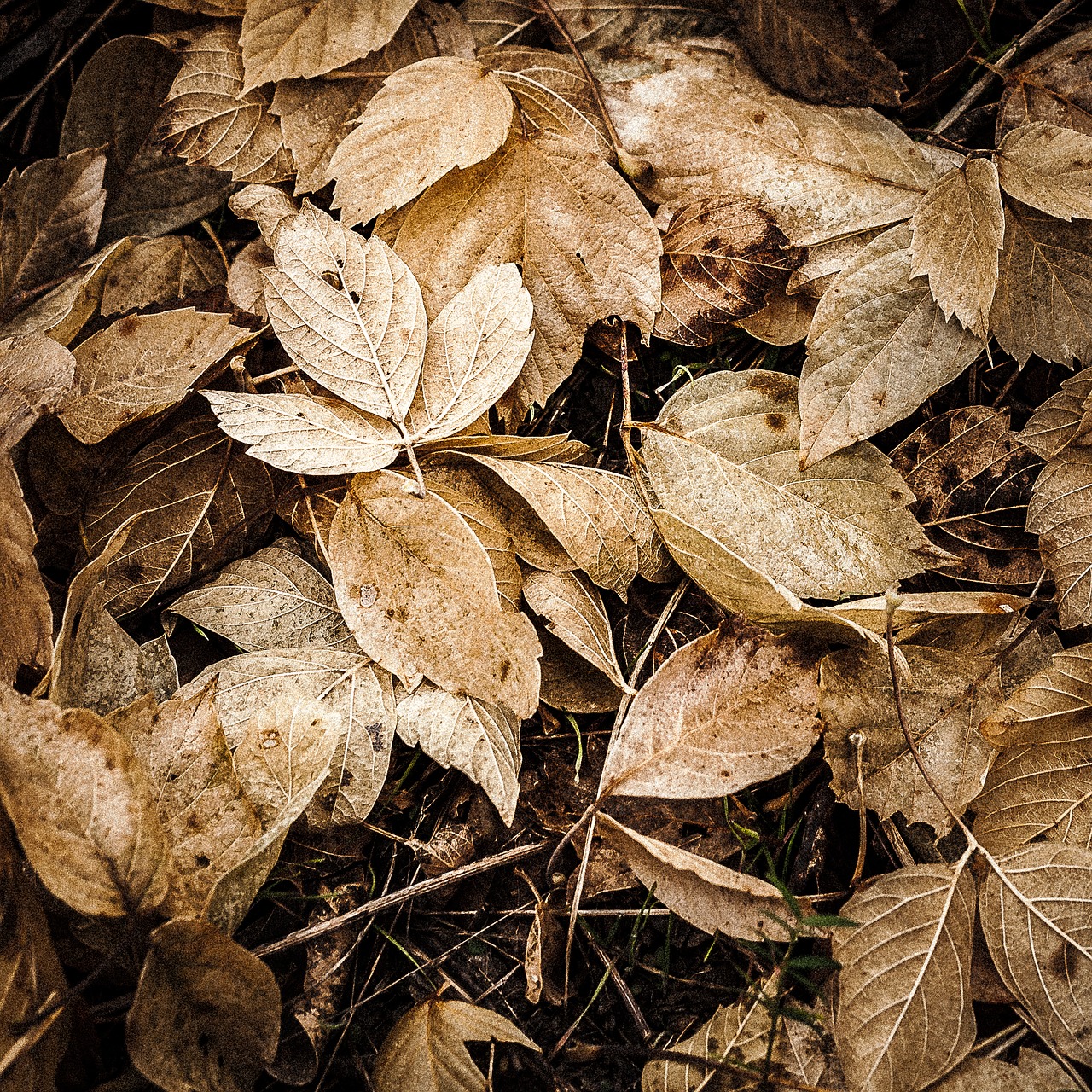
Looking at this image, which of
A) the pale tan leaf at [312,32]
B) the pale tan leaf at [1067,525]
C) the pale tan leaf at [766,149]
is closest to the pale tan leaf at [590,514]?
the pale tan leaf at [766,149]

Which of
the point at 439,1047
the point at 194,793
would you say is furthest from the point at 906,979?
the point at 194,793

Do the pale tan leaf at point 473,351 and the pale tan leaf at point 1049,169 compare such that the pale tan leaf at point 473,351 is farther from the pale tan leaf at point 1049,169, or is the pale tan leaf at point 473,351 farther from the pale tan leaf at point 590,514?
the pale tan leaf at point 1049,169

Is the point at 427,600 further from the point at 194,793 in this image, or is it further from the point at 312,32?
the point at 312,32

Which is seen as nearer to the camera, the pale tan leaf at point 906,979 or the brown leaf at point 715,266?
the pale tan leaf at point 906,979

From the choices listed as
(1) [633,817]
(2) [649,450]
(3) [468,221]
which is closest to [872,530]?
(2) [649,450]

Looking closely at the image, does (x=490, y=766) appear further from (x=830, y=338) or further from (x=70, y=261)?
(x=70, y=261)

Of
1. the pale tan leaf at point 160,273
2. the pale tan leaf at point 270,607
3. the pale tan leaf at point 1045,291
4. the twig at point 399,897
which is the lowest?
the twig at point 399,897
